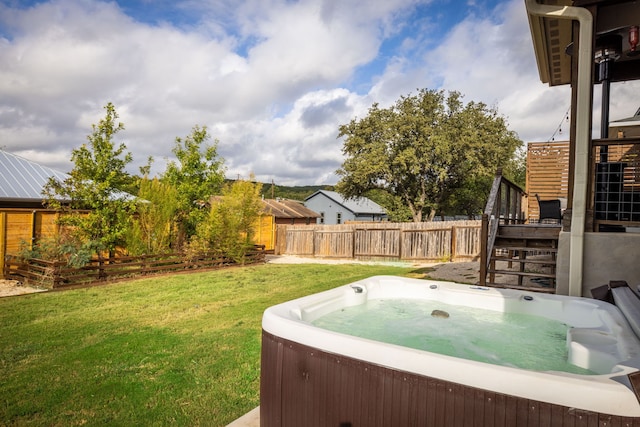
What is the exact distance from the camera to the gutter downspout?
402cm

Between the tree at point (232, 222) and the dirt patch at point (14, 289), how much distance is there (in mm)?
3620

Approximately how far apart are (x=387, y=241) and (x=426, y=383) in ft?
37.9

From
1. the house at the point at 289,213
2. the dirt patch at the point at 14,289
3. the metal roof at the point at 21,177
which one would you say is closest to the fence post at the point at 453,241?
the dirt patch at the point at 14,289

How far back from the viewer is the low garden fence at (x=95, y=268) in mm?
7098

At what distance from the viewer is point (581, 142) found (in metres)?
4.04

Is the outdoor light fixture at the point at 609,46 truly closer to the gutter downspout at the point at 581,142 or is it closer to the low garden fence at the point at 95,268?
the gutter downspout at the point at 581,142

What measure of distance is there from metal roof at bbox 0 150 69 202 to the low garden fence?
1700 millimetres

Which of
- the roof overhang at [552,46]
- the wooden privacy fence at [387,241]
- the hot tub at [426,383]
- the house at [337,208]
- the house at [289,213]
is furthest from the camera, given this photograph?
the house at [337,208]

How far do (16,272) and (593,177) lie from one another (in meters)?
10.2

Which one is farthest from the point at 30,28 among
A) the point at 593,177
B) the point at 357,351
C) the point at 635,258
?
the point at 635,258

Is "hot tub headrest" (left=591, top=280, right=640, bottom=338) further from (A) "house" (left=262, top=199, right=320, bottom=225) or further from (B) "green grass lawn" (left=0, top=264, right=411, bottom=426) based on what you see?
(A) "house" (left=262, top=199, right=320, bottom=225)

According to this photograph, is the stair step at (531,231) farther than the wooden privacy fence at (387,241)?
No

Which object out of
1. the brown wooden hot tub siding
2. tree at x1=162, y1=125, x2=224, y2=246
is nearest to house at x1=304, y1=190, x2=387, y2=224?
tree at x1=162, y1=125, x2=224, y2=246

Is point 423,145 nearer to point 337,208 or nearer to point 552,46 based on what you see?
point 337,208
